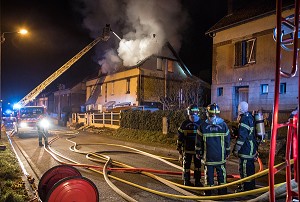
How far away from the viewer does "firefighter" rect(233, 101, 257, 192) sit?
4941mm

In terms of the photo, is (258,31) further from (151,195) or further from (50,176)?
(50,176)

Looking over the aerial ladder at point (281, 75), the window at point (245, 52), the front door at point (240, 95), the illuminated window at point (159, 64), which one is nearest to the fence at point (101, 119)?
the front door at point (240, 95)

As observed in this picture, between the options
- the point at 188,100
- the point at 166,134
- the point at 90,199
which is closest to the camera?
the point at 90,199

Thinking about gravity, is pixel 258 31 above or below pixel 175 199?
above

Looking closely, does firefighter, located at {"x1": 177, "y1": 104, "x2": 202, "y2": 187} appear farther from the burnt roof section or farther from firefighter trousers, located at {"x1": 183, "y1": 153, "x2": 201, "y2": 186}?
the burnt roof section

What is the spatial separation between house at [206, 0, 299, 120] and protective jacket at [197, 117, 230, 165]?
9370mm

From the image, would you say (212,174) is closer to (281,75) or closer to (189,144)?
(189,144)

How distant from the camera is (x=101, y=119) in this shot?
74.8 feet

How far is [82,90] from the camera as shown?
43625 millimetres

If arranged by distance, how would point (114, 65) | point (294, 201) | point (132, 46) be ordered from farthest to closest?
point (114, 65) → point (132, 46) → point (294, 201)

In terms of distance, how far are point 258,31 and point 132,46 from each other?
571 inches

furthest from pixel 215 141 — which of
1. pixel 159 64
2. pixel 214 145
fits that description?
pixel 159 64

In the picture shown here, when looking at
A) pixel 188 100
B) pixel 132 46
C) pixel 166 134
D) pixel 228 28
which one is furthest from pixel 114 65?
pixel 166 134

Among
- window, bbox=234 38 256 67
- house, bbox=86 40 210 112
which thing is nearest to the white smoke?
house, bbox=86 40 210 112
